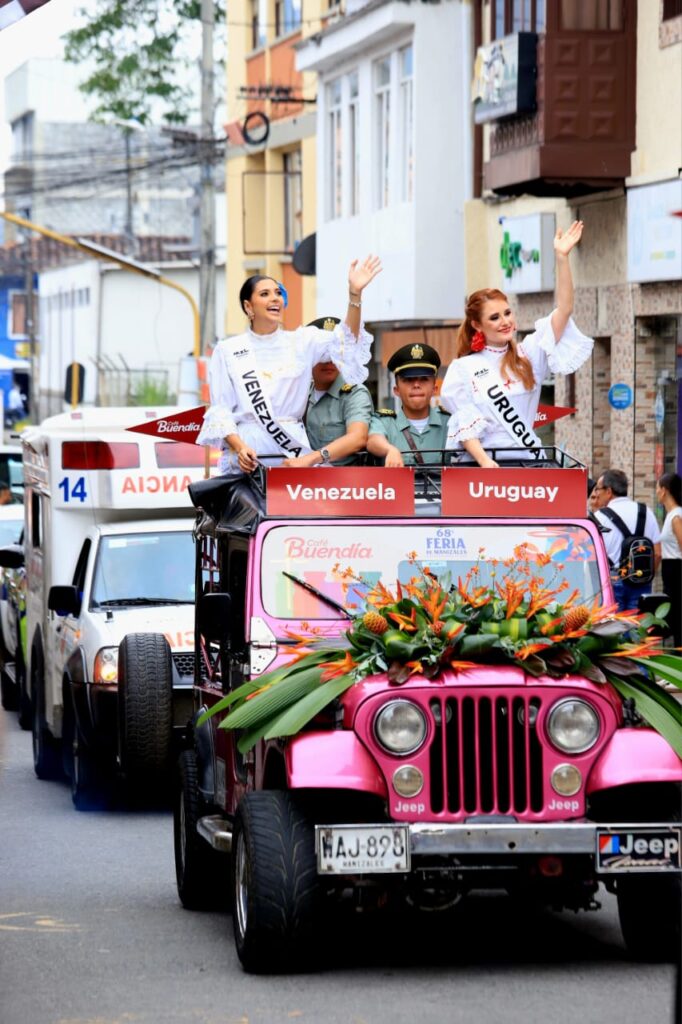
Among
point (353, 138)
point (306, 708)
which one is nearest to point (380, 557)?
point (306, 708)

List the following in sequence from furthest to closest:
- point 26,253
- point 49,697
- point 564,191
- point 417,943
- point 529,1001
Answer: point 26,253 → point 564,191 → point 49,697 → point 417,943 → point 529,1001

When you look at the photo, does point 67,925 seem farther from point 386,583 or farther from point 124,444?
Result: point 124,444

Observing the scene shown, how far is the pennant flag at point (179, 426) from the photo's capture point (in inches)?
429

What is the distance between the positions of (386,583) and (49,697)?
637 cm

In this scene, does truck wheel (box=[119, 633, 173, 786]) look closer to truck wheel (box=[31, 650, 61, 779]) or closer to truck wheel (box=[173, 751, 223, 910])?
truck wheel (box=[173, 751, 223, 910])

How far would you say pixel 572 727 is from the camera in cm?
796

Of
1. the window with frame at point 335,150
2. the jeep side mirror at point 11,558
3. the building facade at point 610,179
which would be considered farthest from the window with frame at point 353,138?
the jeep side mirror at point 11,558

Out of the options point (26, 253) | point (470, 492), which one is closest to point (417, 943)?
point (470, 492)

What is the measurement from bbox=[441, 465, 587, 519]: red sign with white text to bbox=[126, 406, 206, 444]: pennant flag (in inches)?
84.3

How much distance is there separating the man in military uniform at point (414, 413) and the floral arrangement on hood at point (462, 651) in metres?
1.72

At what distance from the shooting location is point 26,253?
3386 inches

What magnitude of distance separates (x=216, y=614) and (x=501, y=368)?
6.65 feet

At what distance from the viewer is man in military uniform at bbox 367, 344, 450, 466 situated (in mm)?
10156

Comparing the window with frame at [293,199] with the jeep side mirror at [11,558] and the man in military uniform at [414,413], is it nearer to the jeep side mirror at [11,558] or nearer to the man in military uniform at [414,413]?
the jeep side mirror at [11,558]
